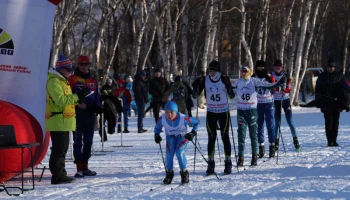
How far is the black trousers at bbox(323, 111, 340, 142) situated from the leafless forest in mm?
11863

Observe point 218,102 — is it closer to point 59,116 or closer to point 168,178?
point 168,178

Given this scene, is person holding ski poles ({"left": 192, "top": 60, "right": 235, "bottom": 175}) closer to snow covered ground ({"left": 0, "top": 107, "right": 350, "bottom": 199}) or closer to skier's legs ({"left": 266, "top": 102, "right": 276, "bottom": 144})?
snow covered ground ({"left": 0, "top": 107, "right": 350, "bottom": 199})

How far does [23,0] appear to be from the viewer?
10.5 metres

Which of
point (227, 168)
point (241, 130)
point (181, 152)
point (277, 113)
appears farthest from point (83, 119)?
point (277, 113)

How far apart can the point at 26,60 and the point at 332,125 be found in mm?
7459

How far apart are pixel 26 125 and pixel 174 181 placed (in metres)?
2.29

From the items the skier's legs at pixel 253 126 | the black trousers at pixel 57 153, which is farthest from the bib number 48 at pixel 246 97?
the black trousers at pixel 57 153

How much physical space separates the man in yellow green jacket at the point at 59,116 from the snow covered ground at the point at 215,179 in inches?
11.8

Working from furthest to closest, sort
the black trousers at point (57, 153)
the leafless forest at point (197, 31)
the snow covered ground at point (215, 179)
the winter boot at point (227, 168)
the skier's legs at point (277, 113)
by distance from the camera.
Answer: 1. the leafless forest at point (197, 31)
2. the skier's legs at point (277, 113)
3. the winter boot at point (227, 168)
4. the black trousers at point (57, 153)
5. the snow covered ground at point (215, 179)

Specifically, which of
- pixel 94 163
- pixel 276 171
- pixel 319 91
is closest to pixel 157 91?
pixel 319 91

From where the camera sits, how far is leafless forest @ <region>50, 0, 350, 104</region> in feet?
97.7

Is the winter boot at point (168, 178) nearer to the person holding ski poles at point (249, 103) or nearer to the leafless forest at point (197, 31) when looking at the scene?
the person holding ski poles at point (249, 103)

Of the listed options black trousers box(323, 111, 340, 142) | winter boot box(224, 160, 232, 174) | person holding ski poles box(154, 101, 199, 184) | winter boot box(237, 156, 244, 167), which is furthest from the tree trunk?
person holding ski poles box(154, 101, 199, 184)

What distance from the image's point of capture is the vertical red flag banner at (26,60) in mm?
10453
